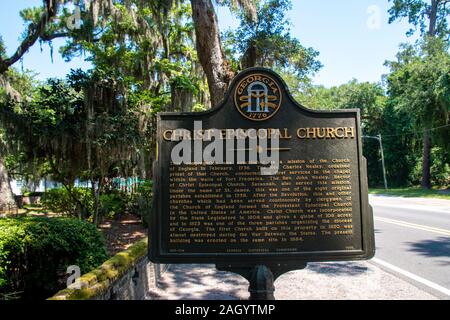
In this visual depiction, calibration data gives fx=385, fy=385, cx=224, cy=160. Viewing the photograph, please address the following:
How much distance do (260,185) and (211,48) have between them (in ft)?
19.6

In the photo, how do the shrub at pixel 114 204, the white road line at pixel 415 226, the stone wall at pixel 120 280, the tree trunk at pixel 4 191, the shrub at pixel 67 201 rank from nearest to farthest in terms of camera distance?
1. the stone wall at pixel 120 280
2. the white road line at pixel 415 226
3. the shrub at pixel 67 201
4. the shrub at pixel 114 204
5. the tree trunk at pixel 4 191

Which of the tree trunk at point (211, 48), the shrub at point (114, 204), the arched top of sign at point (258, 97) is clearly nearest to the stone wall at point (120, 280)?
the arched top of sign at point (258, 97)

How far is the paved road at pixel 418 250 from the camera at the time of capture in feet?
22.0

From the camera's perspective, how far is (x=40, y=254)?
17.7ft

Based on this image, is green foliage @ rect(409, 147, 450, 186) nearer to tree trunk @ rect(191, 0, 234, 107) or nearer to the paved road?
the paved road

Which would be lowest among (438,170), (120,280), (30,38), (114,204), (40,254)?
(120,280)

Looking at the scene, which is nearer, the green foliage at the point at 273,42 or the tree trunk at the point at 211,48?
the tree trunk at the point at 211,48

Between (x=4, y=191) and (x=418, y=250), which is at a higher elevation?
(x=4, y=191)

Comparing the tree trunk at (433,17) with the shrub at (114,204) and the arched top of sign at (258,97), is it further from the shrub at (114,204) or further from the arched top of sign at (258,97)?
the arched top of sign at (258,97)

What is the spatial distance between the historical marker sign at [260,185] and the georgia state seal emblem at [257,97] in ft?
0.03

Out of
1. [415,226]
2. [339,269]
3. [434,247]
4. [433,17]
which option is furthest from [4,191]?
[433,17]

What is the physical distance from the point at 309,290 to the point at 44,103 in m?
8.51

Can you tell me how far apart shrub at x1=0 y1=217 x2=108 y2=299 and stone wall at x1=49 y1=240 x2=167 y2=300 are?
63 cm

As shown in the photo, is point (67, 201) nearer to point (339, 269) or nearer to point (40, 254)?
point (40, 254)
